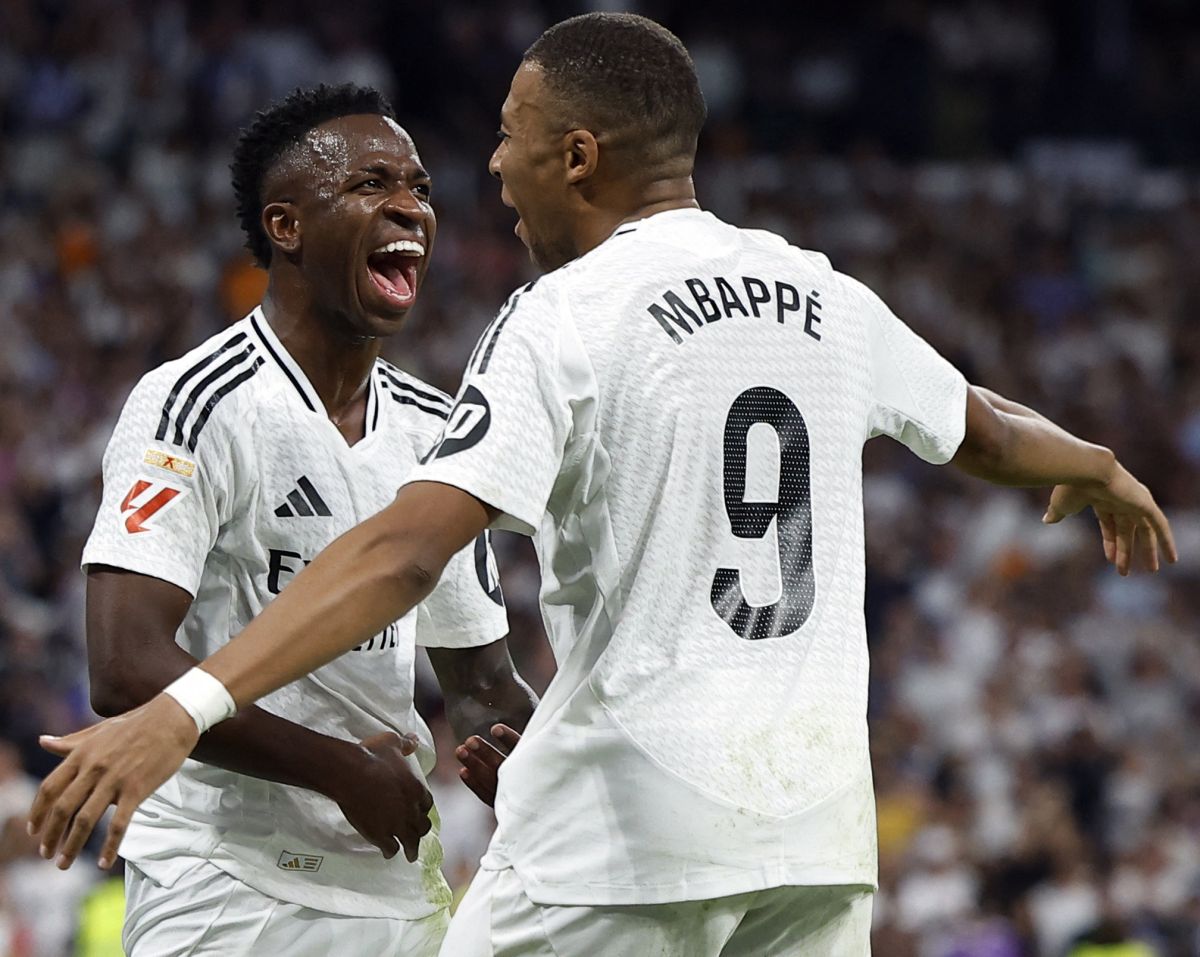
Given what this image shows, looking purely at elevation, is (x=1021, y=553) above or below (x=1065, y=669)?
above

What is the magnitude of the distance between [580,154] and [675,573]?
2.72 feet

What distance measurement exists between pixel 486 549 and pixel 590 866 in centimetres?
A: 142

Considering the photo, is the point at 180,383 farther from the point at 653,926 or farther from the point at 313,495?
the point at 653,926

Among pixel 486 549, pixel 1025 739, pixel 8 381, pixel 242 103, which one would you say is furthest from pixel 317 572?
pixel 242 103

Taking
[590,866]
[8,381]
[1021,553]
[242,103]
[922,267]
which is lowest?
[590,866]

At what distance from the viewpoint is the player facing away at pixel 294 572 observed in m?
3.81

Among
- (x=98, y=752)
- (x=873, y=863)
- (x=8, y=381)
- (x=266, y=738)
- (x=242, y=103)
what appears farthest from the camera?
(x=242, y=103)

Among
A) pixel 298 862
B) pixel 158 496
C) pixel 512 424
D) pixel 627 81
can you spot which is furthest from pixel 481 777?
pixel 627 81

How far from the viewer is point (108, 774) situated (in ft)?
9.08

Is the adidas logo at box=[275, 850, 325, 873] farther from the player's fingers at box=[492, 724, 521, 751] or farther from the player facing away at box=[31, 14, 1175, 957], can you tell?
the player facing away at box=[31, 14, 1175, 957]

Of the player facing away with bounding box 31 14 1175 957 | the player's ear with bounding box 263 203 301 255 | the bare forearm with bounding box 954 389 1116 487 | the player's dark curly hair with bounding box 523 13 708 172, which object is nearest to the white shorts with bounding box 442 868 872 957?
the player facing away with bounding box 31 14 1175 957

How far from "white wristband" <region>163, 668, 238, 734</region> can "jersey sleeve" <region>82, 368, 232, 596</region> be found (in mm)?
917

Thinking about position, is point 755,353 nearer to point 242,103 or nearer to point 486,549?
point 486,549

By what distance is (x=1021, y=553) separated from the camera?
1270 centimetres
